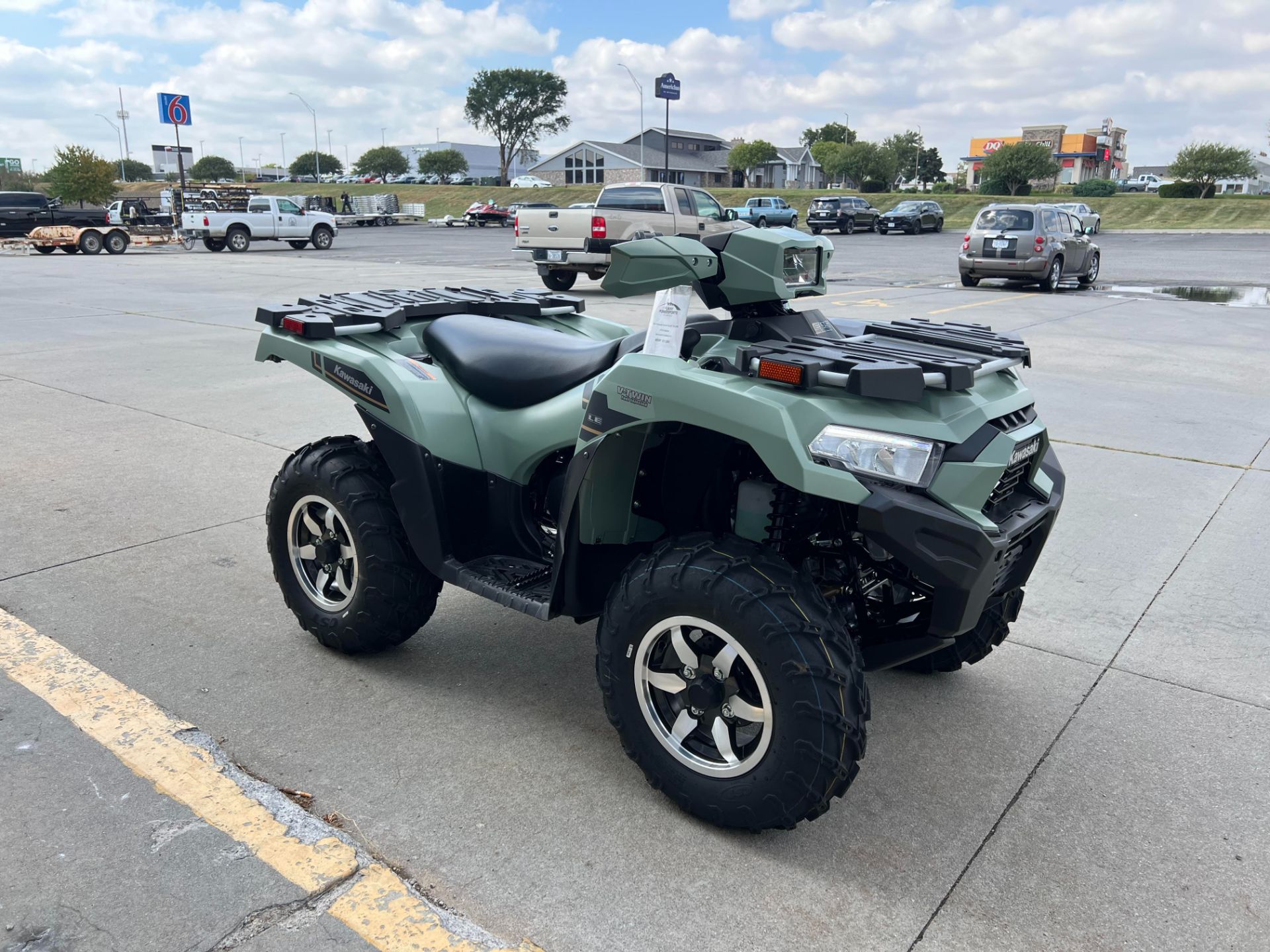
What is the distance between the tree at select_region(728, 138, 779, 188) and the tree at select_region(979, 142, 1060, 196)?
1290 inches

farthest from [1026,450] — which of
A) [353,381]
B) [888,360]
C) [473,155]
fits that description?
[473,155]

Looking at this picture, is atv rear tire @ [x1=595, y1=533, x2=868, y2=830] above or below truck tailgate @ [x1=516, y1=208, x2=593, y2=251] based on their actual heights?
below

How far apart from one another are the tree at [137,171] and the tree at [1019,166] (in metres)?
114

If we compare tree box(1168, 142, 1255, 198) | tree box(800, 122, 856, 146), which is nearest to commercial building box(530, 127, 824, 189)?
tree box(800, 122, 856, 146)

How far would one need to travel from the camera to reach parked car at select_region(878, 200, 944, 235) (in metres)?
41.9

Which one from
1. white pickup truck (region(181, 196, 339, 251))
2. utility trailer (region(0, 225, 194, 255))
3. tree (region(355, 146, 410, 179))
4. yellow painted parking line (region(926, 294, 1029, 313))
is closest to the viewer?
yellow painted parking line (region(926, 294, 1029, 313))

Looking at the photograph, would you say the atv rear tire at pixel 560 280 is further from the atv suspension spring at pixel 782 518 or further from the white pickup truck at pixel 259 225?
the white pickup truck at pixel 259 225

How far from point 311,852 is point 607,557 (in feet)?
3.67

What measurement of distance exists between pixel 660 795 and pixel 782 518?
86 centimetres

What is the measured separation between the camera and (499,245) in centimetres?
3450

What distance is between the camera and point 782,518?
2.74 meters

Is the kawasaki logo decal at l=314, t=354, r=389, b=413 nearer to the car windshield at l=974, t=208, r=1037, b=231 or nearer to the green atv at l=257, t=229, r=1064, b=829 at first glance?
the green atv at l=257, t=229, r=1064, b=829

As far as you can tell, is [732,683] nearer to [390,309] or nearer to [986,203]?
[390,309]

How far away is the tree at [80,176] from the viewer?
52062mm
